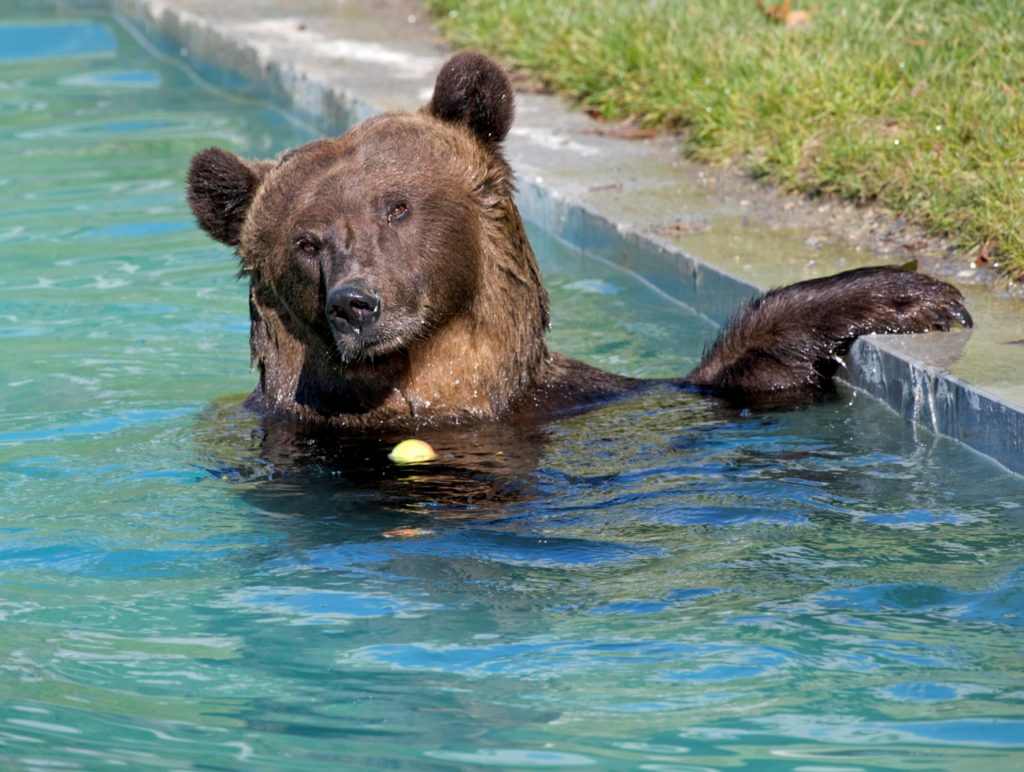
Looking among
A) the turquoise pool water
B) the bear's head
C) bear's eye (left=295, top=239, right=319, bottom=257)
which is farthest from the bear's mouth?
the turquoise pool water

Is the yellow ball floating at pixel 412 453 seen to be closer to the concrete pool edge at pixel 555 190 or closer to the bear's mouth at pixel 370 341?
the bear's mouth at pixel 370 341

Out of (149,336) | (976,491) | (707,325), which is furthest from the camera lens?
(149,336)

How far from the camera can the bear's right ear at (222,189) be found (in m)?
5.31

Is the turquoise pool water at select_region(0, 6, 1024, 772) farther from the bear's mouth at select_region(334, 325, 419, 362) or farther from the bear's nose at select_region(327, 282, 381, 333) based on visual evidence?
the bear's nose at select_region(327, 282, 381, 333)

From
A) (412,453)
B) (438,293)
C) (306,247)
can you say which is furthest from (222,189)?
(412,453)

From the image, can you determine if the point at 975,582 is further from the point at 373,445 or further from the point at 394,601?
the point at 373,445

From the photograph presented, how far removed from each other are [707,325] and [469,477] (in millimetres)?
2453

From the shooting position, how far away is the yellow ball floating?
5.10m

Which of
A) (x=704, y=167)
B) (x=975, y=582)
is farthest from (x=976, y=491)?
(x=704, y=167)

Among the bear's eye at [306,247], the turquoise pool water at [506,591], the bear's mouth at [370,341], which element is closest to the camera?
the turquoise pool water at [506,591]

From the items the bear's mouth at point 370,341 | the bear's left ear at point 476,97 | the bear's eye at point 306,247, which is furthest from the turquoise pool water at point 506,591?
the bear's left ear at point 476,97

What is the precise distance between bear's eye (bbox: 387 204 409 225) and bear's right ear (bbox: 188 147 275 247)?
659 mm

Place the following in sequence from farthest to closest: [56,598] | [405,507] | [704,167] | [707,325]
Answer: [704,167] < [707,325] < [405,507] < [56,598]

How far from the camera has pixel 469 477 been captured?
16.1 feet
